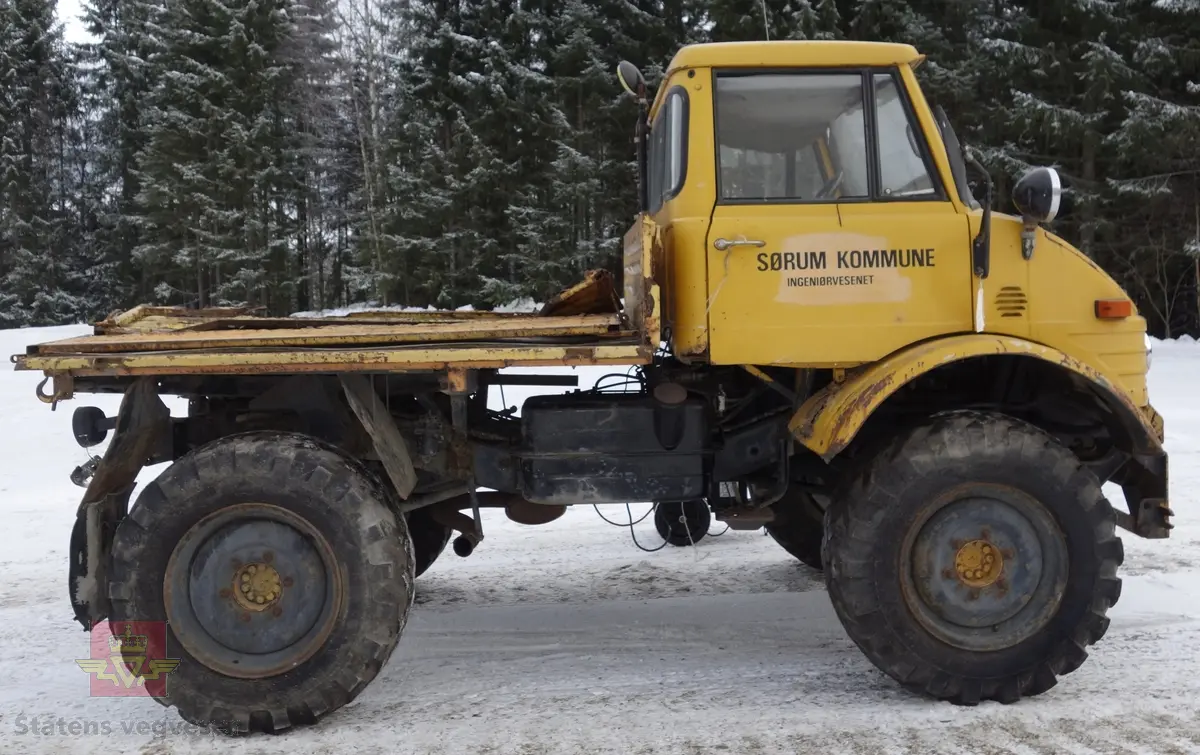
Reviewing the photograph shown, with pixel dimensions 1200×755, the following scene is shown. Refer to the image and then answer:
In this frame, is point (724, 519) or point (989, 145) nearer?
point (724, 519)

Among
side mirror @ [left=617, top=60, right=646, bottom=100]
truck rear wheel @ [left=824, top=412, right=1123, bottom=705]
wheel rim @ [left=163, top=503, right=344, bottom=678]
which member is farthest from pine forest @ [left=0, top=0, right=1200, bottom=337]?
wheel rim @ [left=163, top=503, right=344, bottom=678]

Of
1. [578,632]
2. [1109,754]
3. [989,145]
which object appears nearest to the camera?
[1109,754]

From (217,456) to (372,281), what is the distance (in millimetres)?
21091

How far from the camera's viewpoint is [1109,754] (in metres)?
3.40

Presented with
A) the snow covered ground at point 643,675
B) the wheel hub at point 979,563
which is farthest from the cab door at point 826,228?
the snow covered ground at point 643,675

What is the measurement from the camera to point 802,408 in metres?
4.18

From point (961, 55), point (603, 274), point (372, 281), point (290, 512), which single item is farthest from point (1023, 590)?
point (372, 281)

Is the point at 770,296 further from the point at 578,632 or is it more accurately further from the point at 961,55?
the point at 961,55

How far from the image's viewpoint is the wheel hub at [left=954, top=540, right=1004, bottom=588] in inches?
153

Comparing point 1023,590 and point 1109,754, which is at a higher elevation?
point 1023,590

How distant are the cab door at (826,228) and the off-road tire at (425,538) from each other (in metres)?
2.43

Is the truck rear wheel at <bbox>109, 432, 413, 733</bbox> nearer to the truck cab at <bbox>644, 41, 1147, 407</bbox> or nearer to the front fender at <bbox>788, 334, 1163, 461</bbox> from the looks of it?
the truck cab at <bbox>644, 41, 1147, 407</bbox>

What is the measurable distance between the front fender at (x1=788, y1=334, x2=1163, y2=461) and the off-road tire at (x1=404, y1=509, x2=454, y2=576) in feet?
8.20

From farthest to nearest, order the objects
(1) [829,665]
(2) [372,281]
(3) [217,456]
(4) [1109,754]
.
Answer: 1. (2) [372,281]
2. (1) [829,665]
3. (3) [217,456]
4. (4) [1109,754]
